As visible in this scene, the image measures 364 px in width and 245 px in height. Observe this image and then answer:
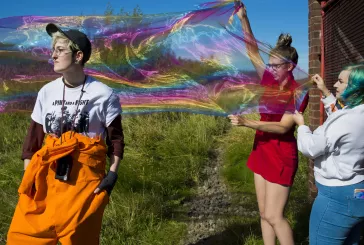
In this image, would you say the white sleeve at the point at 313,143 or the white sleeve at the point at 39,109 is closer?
the white sleeve at the point at 313,143

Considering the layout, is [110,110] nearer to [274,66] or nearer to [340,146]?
[274,66]

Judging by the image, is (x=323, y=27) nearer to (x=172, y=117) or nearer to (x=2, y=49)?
(x=2, y=49)

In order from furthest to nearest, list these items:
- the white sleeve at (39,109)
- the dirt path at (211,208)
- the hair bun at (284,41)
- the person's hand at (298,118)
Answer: the dirt path at (211,208) → the hair bun at (284,41) → the person's hand at (298,118) → the white sleeve at (39,109)

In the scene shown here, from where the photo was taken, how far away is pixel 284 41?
10.4 feet

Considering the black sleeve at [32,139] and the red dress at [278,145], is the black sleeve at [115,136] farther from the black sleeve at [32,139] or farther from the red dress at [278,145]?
the red dress at [278,145]

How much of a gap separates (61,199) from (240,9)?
6.48 ft

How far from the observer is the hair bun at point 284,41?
10.4 feet

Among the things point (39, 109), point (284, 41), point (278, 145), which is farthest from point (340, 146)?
point (39, 109)

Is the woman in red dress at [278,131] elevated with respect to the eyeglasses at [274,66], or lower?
lower

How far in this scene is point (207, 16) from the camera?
3518 mm

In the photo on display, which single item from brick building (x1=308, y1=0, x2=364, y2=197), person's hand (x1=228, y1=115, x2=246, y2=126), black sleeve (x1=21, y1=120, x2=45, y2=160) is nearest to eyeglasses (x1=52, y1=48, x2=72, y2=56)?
black sleeve (x1=21, y1=120, x2=45, y2=160)

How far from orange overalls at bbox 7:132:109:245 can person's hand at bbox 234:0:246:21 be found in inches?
60.1

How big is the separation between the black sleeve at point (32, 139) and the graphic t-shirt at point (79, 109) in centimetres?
6

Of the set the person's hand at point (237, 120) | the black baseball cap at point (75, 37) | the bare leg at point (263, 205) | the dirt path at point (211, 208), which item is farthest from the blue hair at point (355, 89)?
the dirt path at point (211, 208)
